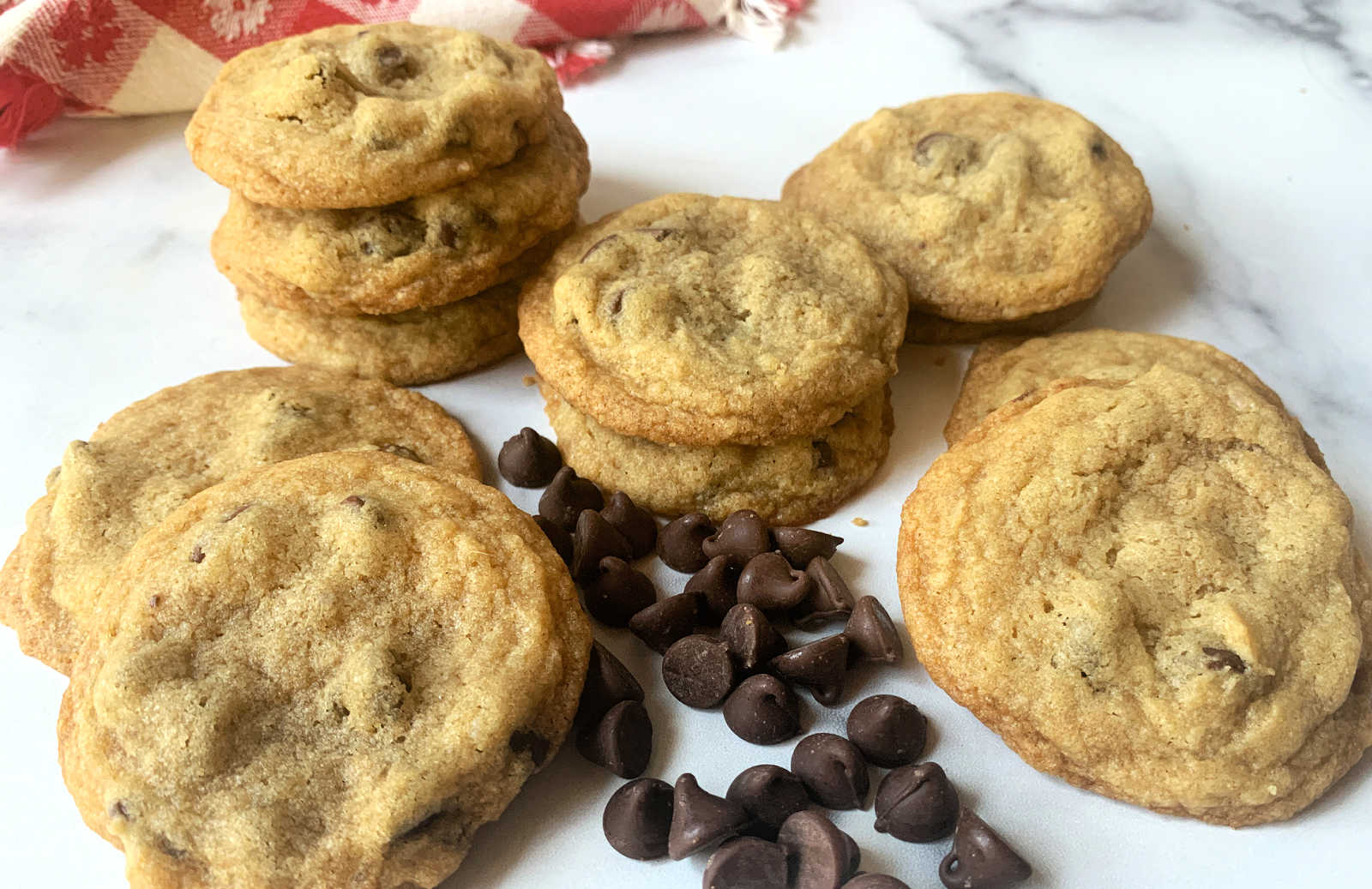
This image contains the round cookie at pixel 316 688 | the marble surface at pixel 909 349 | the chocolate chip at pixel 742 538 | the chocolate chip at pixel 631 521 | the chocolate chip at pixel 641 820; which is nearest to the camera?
the round cookie at pixel 316 688

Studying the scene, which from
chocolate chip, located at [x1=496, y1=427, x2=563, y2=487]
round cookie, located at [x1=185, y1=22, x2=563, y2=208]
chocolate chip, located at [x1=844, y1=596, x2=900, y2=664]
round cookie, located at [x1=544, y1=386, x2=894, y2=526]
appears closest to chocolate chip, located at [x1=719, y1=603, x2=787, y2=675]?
chocolate chip, located at [x1=844, y1=596, x2=900, y2=664]

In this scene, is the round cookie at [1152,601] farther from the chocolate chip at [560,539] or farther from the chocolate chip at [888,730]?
the chocolate chip at [560,539]

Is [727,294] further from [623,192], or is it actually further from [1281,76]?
[1281,76]

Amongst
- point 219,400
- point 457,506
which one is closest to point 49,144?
point 219,400

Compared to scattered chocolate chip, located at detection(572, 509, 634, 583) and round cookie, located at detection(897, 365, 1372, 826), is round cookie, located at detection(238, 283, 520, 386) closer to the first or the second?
scattered chocolate chip, located at detection(572, 509, 634, 583)

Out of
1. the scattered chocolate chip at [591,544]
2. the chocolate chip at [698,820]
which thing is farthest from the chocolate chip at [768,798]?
the scattered chocolate chip at [591,544]
